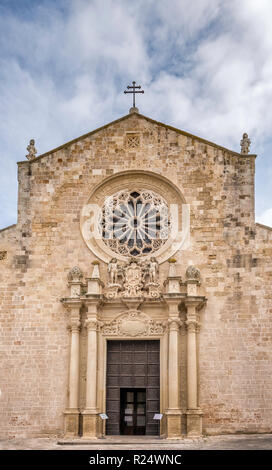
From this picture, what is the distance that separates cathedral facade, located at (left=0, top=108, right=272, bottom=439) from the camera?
1791 centimetres

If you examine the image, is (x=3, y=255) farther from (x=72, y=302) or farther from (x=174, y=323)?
(x=174, y=323)

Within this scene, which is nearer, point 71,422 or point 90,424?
point 90,424

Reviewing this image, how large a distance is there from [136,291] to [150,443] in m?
4.38

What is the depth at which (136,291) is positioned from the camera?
1870 centimetres

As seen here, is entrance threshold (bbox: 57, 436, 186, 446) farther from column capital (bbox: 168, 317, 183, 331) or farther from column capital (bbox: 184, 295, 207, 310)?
column capital (bbox: 184, 295, 207, 310)

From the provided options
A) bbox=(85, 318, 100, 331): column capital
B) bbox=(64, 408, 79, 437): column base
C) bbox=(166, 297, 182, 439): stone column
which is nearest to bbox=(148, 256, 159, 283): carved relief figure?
bbox=(166, 297, 182, 439): stone column

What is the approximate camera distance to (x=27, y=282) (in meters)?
19.2

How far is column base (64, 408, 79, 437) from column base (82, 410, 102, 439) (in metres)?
0.25

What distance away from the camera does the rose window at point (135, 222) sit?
19469 mm

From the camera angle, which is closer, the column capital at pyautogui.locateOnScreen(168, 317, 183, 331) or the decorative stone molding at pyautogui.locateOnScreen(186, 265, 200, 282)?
the column capital at pyautogui.locateOnScreen(168, 317, 183, 331)

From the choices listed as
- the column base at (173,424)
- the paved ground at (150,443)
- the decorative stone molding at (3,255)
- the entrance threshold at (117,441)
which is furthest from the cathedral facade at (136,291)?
the paved ground at (150,443)

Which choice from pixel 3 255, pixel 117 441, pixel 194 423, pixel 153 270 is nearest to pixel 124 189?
pixel 153 270

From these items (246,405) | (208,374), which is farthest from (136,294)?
(246,405)

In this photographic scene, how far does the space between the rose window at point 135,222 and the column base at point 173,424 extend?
4.76m
